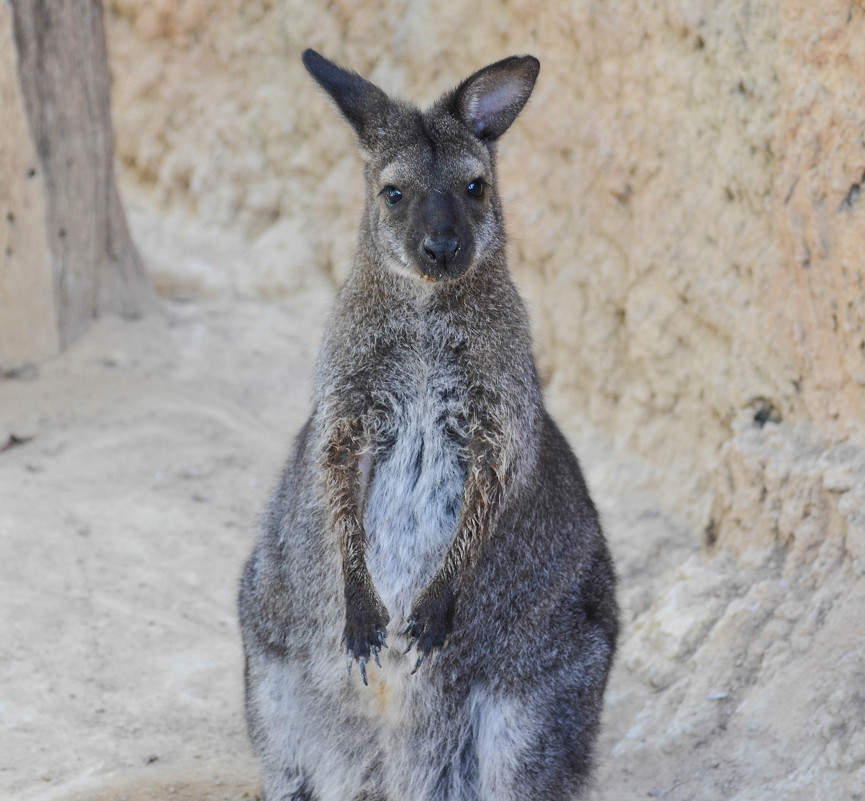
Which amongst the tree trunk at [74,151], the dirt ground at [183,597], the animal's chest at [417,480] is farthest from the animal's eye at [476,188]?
the tree trunk at [74,151]

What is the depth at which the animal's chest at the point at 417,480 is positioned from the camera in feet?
12.4

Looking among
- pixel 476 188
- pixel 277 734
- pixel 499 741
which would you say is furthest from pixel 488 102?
pixel 277 734

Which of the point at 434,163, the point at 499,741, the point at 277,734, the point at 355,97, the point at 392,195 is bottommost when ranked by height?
the point at 277,734

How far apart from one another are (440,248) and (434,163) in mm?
366

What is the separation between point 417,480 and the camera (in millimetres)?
3809

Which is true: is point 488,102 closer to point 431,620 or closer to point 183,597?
point 431,620

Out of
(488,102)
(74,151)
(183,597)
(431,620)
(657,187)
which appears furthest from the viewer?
(74,151)

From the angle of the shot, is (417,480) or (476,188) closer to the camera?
(417,480)

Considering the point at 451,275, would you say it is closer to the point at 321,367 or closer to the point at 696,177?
the point at 321,367

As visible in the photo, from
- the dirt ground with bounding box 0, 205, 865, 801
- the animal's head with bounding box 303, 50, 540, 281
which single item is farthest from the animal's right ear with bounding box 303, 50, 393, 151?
the dirt ground with bounding box 0, 205, 865, 801

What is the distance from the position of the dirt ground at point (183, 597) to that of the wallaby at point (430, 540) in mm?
667

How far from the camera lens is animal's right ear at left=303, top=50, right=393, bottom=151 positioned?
3.90 m

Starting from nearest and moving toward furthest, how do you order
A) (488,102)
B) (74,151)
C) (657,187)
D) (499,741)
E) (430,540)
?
(499,741) → (430,540) → (488,102) → (657,187) → (74,151)

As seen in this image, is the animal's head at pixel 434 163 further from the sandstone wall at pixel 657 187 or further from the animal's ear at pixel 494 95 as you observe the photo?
the sandstone wall at pixel 657 187
